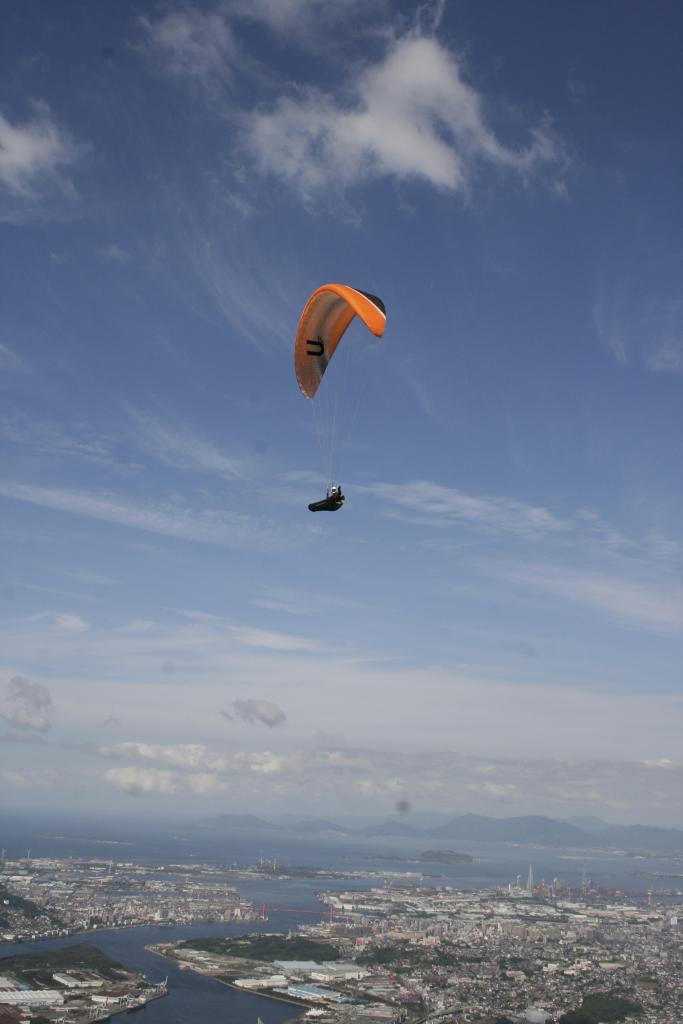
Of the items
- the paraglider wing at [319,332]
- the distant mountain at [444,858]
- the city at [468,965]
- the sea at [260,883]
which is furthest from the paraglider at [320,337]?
the distant mountain at [444,858]

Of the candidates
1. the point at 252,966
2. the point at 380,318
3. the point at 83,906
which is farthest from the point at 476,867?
the point at 380,318

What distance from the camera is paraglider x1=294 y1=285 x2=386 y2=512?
15.1 metres

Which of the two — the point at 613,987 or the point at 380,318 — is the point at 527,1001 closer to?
the point at 613,987

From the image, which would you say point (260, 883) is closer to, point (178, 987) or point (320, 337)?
point (178, 987)

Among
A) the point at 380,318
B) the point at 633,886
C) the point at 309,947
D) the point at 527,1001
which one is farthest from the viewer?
the point at 633,886

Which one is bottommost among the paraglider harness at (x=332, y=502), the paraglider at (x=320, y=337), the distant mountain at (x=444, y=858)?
the distant mountain at (x=444, y=858)

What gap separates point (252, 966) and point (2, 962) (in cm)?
1308

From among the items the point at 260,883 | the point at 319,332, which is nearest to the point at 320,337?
the point at 319,332

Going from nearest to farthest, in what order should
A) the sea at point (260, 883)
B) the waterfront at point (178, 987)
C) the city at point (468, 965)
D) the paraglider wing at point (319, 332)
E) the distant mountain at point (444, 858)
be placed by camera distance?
the paraglider wing at point (319, 332) < the waterfront at point (178, 987) < the city at point (468, 965) < the sea at point (260, 883) < the distant mountain at point (444, 858)

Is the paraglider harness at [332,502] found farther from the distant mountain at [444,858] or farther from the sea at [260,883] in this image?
the distant mountain at [444,858]

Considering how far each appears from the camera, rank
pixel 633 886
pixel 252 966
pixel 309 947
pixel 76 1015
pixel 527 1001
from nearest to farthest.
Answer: pixel 76 1015
pixel 527 1001
pixel 252 966
pixel 309 947
pixel 633 886

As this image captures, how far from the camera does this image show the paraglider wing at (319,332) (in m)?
14.9

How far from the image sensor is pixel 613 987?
3906cm

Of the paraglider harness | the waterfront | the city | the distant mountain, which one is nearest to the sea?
the waterfront
